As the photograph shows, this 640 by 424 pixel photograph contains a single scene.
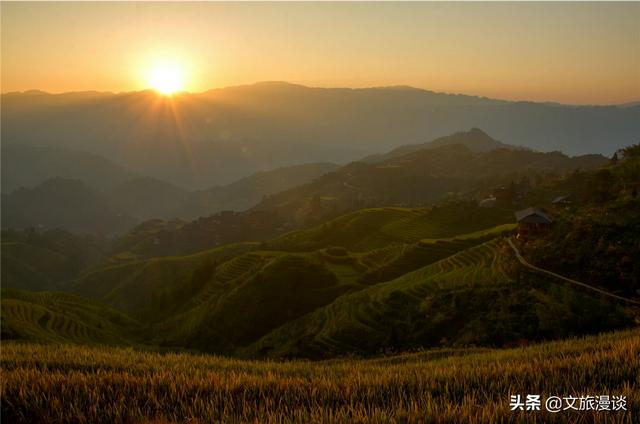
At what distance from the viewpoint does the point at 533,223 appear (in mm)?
51625

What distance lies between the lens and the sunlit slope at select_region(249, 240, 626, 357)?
3145 centimetres

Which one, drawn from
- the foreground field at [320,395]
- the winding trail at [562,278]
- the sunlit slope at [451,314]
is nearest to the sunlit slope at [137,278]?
the sunlit slope at [451,314]

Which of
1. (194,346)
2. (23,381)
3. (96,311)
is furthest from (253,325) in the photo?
(23,381)

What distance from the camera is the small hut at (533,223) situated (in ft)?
167

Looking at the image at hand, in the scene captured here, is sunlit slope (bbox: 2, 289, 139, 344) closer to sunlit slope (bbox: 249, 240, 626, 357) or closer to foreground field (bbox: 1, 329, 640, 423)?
sunlit slope (bbox: 249, 240, 626, 357)

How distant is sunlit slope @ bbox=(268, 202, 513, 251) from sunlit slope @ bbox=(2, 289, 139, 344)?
5123 cm

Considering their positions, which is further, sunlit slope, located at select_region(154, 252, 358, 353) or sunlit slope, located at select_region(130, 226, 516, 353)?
sunlit slope, located at select_region(130, 226, 516, 353)

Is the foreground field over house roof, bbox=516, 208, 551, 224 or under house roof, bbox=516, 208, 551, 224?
under

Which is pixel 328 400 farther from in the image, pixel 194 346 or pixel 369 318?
pixel 194 346

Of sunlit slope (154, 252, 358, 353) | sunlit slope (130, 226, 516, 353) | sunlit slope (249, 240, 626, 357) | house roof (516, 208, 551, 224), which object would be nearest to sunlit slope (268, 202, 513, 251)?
sunlit slope (130, 226, 516, 353)

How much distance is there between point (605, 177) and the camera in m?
71.9

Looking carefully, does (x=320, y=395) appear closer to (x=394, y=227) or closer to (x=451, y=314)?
(x=451, y=314)

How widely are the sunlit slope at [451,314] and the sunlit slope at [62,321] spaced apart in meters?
Result: 28.3

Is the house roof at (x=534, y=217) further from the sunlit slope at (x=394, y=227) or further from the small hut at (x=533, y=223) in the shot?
the sunlit slope at (x=394, y=227)
